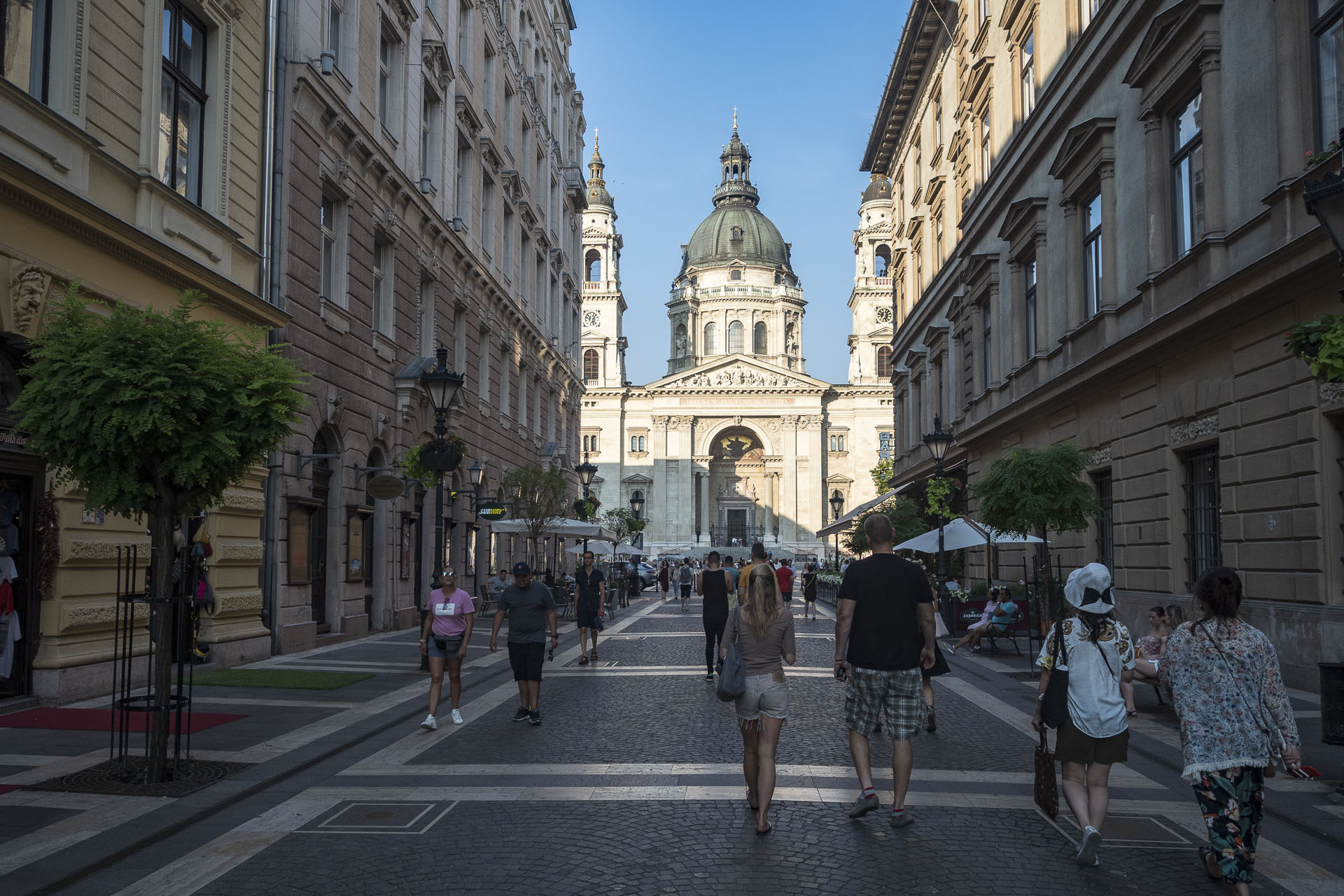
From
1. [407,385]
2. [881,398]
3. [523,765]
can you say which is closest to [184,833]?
[523,765]

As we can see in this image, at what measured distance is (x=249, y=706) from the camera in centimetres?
1154

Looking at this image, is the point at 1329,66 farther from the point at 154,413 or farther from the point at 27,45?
the point at 27,45


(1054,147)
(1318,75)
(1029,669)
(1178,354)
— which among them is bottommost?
(1029,669)

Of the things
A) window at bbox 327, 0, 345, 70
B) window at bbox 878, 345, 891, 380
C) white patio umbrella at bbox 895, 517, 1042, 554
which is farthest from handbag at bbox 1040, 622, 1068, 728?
window at bbox 878, 345, 891, 380

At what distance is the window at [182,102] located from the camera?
→ 45.8 ft

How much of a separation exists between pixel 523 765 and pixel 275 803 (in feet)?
6.50

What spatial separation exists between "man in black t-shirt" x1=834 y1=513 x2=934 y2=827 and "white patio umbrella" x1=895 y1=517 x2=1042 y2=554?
474 inches

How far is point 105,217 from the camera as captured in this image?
11.8 metres

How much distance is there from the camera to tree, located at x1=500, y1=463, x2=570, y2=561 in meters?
29.5

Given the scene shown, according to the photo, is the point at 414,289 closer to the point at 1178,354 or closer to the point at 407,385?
the point at 407,385

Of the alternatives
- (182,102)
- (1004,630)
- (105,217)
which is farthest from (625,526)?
(105,217)

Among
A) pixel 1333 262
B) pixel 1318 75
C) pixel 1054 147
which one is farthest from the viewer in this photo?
pixel 1054 147

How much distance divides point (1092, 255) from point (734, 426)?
246 ft

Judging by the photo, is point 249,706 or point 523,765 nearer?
point 523,765
